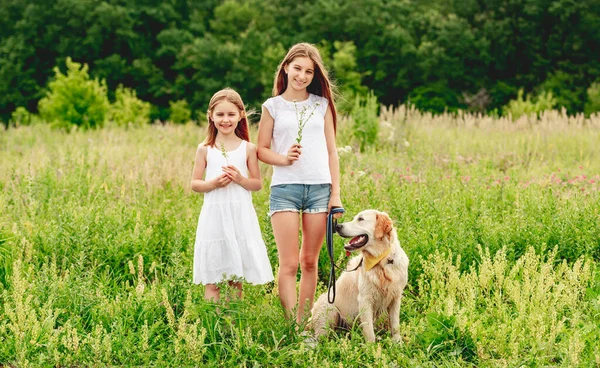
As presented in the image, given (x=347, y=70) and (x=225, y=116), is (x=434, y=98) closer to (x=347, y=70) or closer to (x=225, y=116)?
(x=347, y=70)

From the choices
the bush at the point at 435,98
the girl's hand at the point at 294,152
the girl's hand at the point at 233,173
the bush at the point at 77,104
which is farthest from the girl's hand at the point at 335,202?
the bush at the point at 435,98

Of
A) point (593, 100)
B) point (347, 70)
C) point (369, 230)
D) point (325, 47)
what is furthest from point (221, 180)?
point (325, 47)

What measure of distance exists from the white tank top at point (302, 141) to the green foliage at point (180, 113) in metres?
30.6

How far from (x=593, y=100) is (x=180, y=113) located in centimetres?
2147

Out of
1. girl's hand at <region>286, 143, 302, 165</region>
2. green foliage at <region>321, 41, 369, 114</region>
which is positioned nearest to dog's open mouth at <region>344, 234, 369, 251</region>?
girl's hand at <region>286, 143, 302, 165</region>

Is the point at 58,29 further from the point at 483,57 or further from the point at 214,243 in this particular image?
the point at 214,243

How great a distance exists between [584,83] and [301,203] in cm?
3329

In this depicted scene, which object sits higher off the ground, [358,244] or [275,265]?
[358,244]

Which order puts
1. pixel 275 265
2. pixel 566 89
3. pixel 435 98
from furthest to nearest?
pixel 435 98
pixel 566 89
pixel 275 265

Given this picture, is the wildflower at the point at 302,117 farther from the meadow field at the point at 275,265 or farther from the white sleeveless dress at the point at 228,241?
the meadow field at the point at 275,265

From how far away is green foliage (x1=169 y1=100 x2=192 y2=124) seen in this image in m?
34.9

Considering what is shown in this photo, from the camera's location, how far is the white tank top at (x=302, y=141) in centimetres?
457

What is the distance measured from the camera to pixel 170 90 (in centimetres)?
3672

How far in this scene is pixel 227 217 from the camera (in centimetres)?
449
